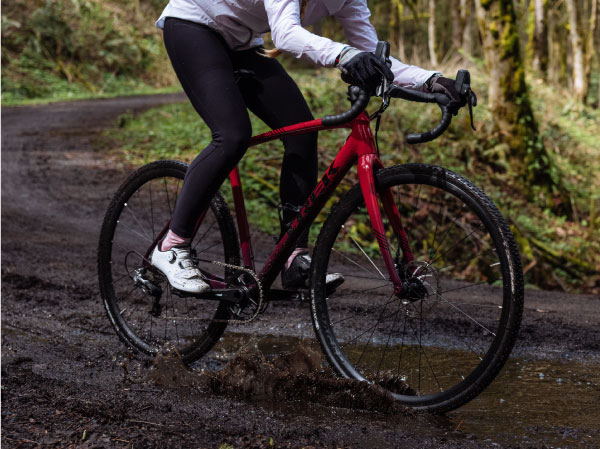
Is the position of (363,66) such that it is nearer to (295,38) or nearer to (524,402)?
(295,38)

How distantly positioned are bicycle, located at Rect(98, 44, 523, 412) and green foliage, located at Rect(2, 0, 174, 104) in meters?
17.7

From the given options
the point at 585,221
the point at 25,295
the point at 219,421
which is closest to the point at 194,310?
the point at 25,295

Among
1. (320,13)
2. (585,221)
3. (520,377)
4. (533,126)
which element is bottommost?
(585,221)

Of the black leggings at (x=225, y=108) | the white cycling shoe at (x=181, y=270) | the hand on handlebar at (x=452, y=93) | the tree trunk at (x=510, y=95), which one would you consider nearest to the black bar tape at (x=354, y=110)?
the hand on handlebar at (x=452, y=93)

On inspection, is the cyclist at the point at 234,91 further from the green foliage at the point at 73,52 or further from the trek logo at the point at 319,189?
the green foliage at the point at 73,52

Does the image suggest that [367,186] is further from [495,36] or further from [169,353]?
[495,36]

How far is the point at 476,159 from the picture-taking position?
10695 mm

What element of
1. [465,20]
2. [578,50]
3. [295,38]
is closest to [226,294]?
[295,38]

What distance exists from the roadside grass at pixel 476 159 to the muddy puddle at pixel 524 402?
14.6 feet

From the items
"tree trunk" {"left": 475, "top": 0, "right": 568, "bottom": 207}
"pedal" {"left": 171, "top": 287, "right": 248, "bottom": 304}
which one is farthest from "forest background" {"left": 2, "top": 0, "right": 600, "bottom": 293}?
"pedal" {"left": 171, "top": 287, "right": 248, "bottom": 304}

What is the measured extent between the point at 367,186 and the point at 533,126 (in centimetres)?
873

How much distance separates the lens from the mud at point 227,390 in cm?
258

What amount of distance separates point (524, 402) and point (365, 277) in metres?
1.17

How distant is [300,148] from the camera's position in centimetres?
346
